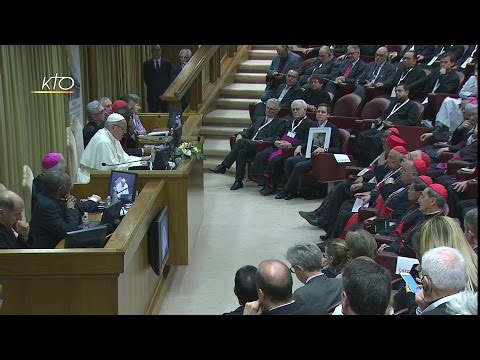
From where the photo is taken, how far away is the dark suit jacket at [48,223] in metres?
4.66

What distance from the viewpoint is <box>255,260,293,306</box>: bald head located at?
3.13 meters

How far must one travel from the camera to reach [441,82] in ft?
28.5

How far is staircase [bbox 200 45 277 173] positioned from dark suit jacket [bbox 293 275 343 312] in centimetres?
582

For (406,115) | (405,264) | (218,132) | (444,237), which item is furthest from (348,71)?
(444,237)

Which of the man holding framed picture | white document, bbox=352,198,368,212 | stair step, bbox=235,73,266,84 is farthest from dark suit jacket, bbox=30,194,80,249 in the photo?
stair step, bbox=235,73,266,84

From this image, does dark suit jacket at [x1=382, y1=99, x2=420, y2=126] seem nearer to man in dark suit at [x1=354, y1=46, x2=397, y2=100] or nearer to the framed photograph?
the framed photograph

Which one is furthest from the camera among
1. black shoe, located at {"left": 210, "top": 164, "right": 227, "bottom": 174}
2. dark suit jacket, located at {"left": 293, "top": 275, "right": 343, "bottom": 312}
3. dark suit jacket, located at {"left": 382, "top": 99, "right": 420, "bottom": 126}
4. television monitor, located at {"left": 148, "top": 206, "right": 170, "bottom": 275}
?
black shoe, located at {"left": 210, "top": 164, "right": 227, "bottom": 174}

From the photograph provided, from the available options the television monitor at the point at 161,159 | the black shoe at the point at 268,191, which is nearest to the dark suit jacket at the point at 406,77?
the black shoe at the point at 268,191

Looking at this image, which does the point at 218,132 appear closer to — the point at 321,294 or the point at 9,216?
the point at 9,216

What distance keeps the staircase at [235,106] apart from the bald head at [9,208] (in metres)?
5.38

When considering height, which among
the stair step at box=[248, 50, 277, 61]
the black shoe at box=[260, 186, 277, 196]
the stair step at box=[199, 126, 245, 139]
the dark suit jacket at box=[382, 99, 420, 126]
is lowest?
the black shoe at box=[260, 186, 277, 196]

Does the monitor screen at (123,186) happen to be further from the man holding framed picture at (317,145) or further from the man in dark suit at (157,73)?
the man in dark suit at (157,73)
